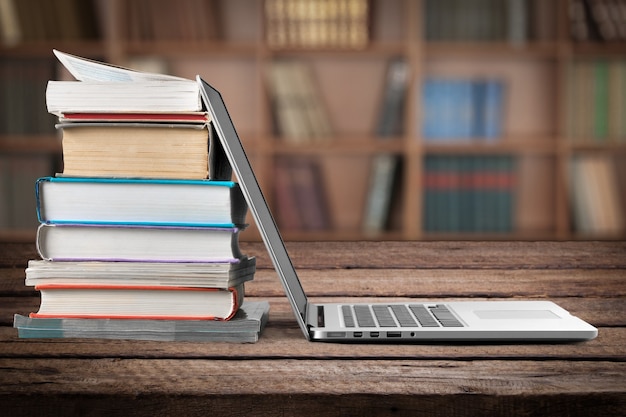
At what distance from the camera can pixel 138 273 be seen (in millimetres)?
720

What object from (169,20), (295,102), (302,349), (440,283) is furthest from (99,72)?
(169,20)

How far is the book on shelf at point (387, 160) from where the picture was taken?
3135mm

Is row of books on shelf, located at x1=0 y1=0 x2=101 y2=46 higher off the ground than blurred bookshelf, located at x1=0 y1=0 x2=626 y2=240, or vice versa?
row of books on shelf, located at x1=0 y1=0 x2=101 y2=46

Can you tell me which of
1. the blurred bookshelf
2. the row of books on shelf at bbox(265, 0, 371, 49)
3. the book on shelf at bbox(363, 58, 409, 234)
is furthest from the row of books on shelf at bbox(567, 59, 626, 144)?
the row of books on shelf at bbox(265, 0, 371, 49)

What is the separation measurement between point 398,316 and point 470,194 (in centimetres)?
241

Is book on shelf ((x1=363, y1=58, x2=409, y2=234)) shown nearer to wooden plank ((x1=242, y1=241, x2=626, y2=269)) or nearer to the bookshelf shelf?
the bookshelf shelf

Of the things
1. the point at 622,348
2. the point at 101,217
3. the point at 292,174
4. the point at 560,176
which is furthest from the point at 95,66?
the point at 560,176

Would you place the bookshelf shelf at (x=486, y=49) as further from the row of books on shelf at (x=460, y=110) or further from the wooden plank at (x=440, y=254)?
the wooden plank at (x=440, y=254)

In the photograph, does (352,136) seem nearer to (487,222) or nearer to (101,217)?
(487,222)

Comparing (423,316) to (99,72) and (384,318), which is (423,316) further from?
(99,72)

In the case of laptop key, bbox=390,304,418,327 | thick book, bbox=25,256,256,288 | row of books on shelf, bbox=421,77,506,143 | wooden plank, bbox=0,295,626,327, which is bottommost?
wooden plank, bbox=0,295,626,327

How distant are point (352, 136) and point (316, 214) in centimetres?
45

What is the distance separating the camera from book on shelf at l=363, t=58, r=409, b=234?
3.13 metres

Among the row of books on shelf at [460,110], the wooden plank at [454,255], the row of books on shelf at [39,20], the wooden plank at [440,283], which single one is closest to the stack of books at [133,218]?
the wooden plank at [440,283]
